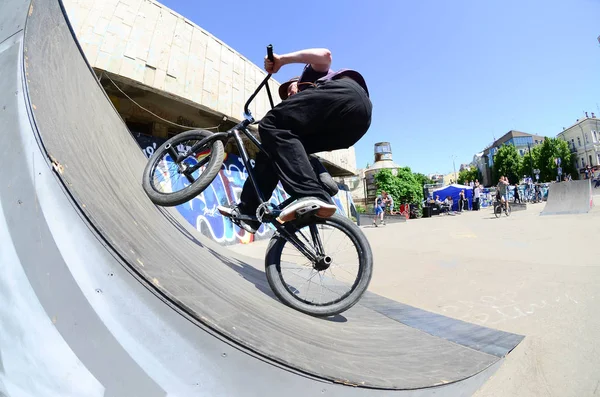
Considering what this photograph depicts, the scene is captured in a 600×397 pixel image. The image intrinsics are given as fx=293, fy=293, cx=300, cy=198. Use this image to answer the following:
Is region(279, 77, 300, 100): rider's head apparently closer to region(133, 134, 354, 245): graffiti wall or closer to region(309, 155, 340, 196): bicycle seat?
region(309, 155, 340, 196): bicycle seat

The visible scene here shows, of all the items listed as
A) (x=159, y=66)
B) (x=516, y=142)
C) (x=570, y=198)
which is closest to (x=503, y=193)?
(x=570, y=198)

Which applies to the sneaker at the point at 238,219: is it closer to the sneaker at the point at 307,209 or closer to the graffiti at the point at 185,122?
the sneaker at the point at 307,209

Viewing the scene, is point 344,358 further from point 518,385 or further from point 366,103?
point 366,103

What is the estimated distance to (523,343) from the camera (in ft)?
4.91

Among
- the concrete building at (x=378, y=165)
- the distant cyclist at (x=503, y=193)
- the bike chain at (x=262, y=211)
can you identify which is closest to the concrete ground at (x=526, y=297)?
the bike chain at (x=262, y=211)

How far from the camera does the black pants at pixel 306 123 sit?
181cm

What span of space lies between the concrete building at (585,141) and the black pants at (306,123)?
82.6 m

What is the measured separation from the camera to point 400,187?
29.2 m

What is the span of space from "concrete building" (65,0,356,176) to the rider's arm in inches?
256

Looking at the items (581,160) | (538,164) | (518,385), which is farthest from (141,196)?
(581,160)

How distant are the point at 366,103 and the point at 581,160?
303 feet

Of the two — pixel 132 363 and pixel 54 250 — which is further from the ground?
pixel 54 250

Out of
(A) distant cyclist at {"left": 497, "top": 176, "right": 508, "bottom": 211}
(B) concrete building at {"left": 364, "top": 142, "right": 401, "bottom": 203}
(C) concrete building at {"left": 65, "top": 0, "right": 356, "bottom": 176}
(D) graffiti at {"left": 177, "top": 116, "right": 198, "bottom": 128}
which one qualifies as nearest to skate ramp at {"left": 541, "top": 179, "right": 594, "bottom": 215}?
(A) distant cyclist at {"left": 497, "top": 176, "right": 508, "bottom": 211}

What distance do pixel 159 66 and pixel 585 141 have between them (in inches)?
3516
